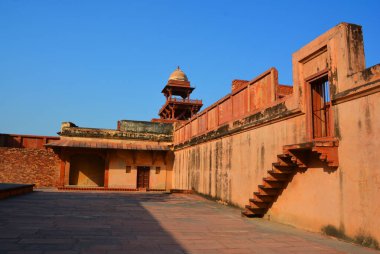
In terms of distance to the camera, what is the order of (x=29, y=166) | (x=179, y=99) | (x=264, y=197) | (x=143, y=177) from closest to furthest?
(x=264, y=197)
(x=29, y=166)
(x=143, y=177)
(x=179, y=99)

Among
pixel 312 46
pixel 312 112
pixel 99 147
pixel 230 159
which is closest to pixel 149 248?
pixel 312 112

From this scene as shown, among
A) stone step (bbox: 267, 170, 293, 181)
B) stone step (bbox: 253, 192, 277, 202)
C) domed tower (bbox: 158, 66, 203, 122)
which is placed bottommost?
stone step (bbox: 253, 192, 277, 202)

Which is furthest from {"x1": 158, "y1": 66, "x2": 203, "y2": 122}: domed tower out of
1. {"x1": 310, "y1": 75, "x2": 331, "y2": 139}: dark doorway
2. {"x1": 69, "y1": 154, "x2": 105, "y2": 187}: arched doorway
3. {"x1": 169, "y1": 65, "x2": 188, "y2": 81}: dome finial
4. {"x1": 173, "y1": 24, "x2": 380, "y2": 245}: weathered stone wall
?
{"x1": 310, "y1": 75, "x2": 331, "y2": 139}: dark doorway

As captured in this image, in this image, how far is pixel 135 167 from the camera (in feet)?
76.2

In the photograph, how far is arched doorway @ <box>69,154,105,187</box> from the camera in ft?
78.2

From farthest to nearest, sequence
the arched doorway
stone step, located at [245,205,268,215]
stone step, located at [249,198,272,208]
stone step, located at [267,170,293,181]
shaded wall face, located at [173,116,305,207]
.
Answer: the arched doorway
stone step, located at [245,205,268,215]
stone step, located at [249,198,272,208]
shaded wall face, located at [173,116,305,207]
stone step, located at [267,170,293,181]

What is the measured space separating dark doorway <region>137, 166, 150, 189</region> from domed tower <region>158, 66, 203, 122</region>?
1543 centimetres

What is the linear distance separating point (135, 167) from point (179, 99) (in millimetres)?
17617

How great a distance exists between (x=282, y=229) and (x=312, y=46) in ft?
14.5

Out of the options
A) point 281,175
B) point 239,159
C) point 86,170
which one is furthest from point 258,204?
point 86,170

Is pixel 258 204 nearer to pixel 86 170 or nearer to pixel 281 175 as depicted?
pixel 281 175

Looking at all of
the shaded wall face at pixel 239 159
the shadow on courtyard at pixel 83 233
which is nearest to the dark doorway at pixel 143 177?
the shaded wall face at pixel 239 159

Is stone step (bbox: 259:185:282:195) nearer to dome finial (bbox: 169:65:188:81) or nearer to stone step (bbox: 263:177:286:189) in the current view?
stone step (bbox: 263:177:286:189)

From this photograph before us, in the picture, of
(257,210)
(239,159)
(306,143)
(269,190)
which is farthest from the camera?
(239,159)
